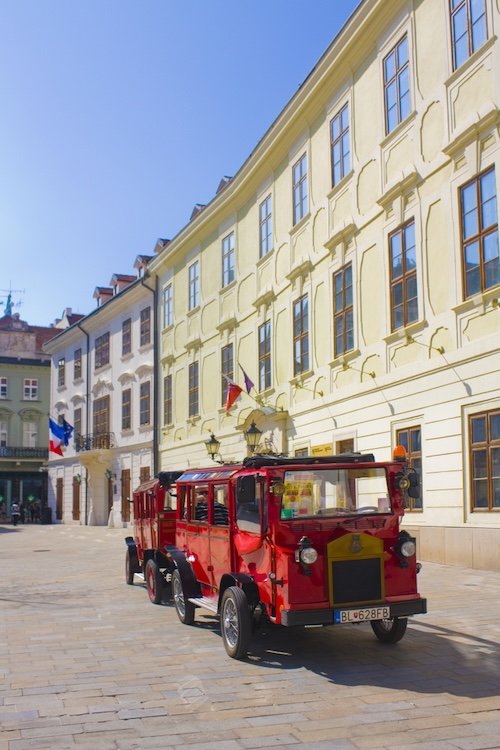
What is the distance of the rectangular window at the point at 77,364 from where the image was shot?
150 ft

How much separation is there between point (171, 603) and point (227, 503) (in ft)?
12.2

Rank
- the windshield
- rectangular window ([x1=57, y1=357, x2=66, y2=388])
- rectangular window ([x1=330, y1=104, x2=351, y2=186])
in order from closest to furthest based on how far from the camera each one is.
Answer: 1. the windshield
2. rectangular window ([x1=330, y1=104, x2=351, y2=186])
3. rectangular window ([x1=57, y1=357, x2=66, y2=388])

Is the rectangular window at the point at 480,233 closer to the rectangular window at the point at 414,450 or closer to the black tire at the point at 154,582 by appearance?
the rectangular window at the point at 414,450

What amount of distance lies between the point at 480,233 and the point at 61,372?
37706 millimetres

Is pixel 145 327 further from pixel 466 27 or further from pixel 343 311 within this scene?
pixel 466 27

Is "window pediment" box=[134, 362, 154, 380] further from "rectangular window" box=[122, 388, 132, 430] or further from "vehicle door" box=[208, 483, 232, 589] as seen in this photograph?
"vehicle door" box=[208, 483, 232, 589]

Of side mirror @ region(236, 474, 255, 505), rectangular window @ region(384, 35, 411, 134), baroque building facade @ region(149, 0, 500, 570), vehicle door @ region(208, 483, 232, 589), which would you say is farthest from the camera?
rectangular window @ region(384, 35, 411, 134)

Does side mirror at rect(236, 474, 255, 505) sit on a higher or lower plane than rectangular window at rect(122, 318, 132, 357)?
lower

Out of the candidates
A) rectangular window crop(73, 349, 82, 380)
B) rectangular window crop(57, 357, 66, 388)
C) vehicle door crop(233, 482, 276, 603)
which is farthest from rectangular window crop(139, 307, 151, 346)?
vehicle door crop(233, 482, 276, 603)

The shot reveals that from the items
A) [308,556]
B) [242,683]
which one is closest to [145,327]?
[308,556]

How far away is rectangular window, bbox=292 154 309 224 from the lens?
22.3 metres

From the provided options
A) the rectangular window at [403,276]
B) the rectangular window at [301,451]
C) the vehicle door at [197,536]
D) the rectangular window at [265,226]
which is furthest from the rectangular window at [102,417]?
the vehicle door at [197,536]

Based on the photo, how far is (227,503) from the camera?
9.10m

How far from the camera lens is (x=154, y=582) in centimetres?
1212
